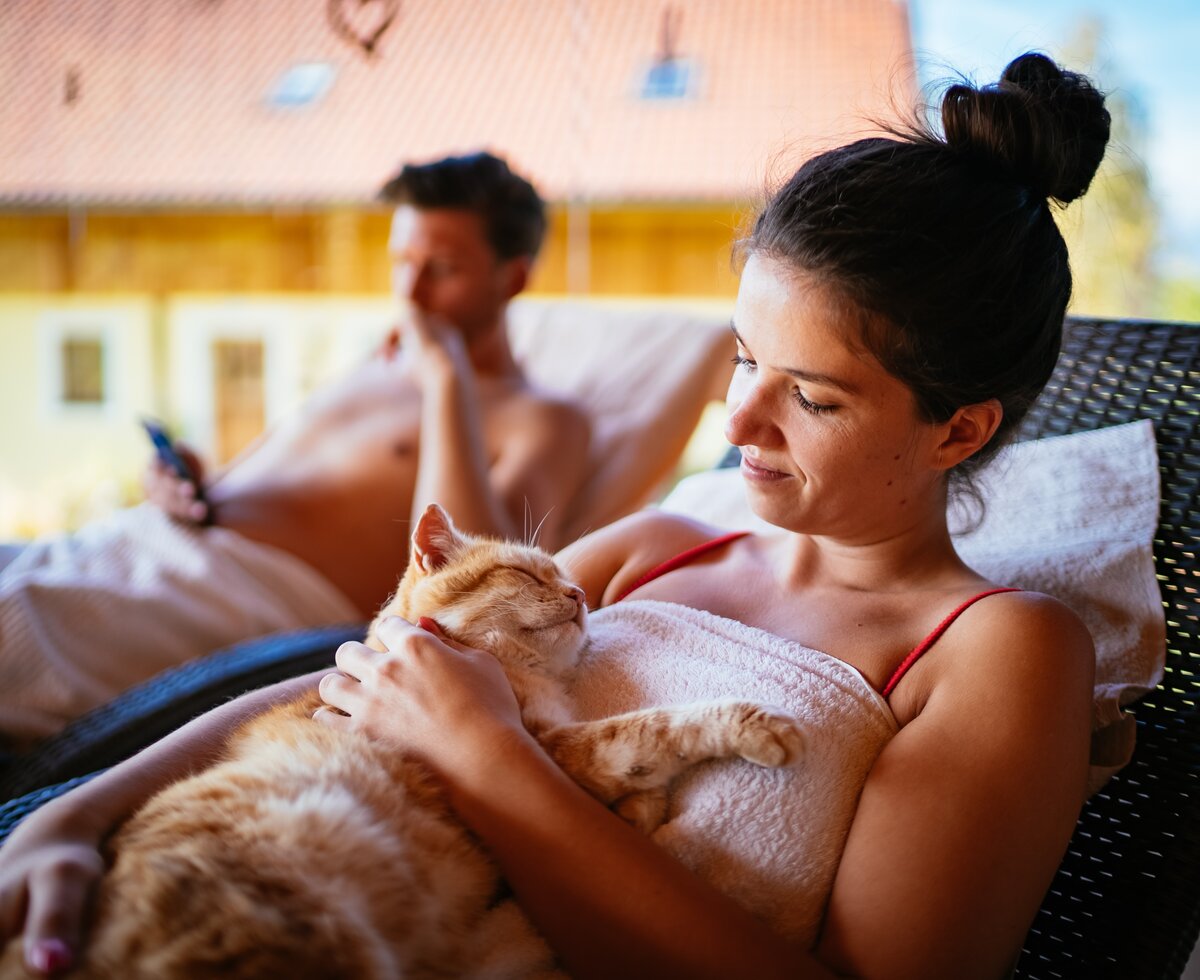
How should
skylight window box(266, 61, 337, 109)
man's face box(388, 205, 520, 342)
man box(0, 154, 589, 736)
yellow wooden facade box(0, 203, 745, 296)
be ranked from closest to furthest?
man box(0, 154, 589, 736), man's face box(388, 205, 520, 342), yellow wooden facade box(0, 203, 745, 296), skylight window box(266, 61, 337, 109)

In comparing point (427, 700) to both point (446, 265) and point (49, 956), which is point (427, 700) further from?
point (446, 265)

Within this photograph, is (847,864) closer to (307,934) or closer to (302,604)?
(307,934)

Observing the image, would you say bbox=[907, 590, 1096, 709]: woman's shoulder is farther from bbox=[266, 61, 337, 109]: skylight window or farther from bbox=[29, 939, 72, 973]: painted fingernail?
bbox=[266, 61, 337, 109]: skylight window

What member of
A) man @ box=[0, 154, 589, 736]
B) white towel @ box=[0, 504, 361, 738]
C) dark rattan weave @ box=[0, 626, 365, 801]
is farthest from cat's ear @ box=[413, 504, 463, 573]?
white towel @ box=[0, 504, 361, 738]

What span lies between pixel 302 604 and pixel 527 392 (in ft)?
2.48

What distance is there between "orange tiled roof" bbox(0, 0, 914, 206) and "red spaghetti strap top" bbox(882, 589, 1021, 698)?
2.83m

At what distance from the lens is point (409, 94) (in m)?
4.34

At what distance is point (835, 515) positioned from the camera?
1099 millimetres

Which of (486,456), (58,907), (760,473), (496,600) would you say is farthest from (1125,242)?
(58,907)

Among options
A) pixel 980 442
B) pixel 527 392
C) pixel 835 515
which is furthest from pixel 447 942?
pixel 527 392

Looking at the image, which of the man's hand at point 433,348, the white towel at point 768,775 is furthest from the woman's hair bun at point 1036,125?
the man's hand at point 433,348

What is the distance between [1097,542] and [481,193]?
168cm

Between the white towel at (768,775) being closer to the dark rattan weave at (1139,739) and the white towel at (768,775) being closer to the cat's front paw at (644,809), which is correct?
the cat's front paw at (644,809)

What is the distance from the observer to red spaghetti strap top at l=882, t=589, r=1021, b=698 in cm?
103
